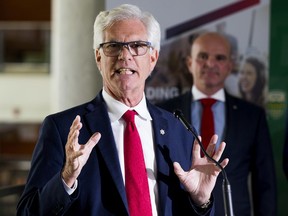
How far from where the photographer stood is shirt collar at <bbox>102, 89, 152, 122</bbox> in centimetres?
313

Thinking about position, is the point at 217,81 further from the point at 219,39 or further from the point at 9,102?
the point at 9,102

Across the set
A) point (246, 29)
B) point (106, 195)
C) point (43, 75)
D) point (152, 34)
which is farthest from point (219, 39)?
point (43, 75)

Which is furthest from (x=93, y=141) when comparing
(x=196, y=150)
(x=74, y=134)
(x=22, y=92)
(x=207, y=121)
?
(x=22, y=92)

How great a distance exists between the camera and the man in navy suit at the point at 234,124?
171 inches

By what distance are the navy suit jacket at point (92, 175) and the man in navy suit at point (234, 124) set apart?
48.9 inches

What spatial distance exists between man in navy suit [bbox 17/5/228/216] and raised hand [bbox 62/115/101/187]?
0.05ft

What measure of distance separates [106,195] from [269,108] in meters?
1.77

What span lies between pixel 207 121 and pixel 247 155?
0.98 ft

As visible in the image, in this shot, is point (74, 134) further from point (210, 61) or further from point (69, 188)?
point (210, 61)

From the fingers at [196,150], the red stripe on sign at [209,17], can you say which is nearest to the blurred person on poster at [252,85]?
the red stripe on sign at [209,17]

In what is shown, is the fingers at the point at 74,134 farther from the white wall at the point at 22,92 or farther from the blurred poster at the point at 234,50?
the white wall at the point at 22,92

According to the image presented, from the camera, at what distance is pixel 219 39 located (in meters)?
4.48

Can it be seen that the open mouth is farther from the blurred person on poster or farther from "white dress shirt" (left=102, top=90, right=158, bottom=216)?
the blurred person on poster

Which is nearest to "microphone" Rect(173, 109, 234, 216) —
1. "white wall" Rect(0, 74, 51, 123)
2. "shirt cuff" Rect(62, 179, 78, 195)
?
"shirt cuff" Rect(62, 179, 78, 195)
